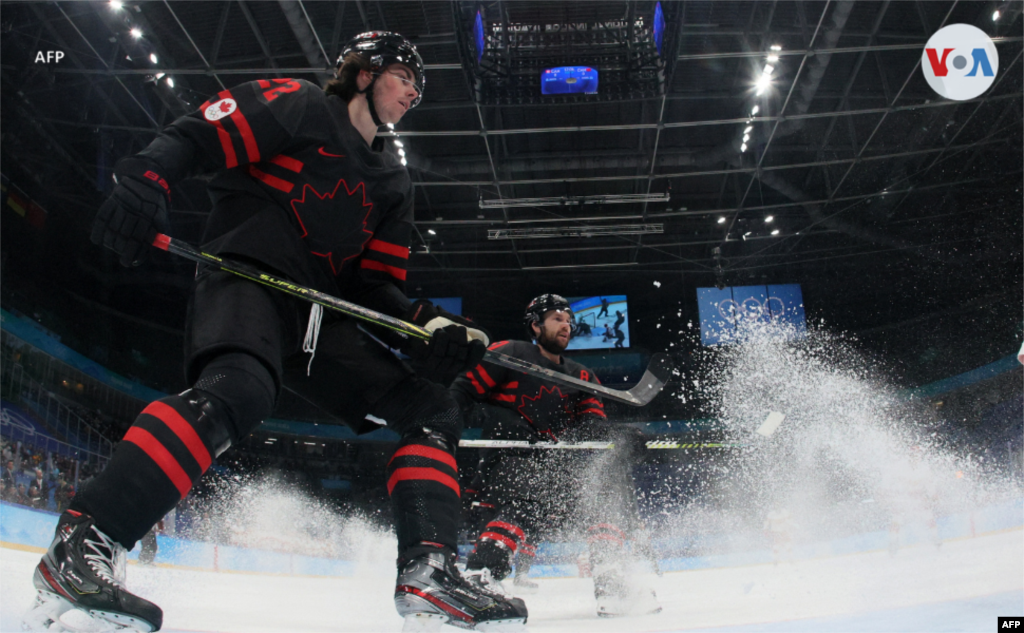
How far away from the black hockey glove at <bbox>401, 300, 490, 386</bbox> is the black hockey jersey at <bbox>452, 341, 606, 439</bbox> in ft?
4.27

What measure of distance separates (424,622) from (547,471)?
1.78 metres

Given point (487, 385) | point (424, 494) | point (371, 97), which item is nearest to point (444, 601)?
point (424, 494)

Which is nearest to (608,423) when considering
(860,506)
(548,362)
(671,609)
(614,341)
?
(548,362)

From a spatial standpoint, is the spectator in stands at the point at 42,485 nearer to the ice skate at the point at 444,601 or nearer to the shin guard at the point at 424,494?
the shin guard at the point at 424,494

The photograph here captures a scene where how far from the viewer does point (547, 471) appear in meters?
2.71

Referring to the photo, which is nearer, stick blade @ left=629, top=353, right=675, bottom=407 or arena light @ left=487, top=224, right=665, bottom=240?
stick blade @ left=629, top=353, right=675, bottom=407

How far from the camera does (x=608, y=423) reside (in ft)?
9.20

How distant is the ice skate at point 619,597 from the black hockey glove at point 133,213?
1598 mm

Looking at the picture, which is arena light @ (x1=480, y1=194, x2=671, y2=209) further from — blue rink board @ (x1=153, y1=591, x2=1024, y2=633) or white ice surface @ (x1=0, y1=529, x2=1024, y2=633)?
blue rink board @ (x1=153, y1=591, x2=1024, y2=633)

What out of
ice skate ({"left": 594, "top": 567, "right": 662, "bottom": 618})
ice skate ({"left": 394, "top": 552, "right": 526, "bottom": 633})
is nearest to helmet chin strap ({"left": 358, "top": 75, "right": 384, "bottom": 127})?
ice skate ({"left": 394, "top": 552, "right": 526, "bottom": 633})

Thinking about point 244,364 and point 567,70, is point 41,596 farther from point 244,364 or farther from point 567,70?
point 567,70

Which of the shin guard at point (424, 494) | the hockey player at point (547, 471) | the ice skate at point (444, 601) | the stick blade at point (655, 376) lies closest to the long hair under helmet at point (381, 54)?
the shin guard at point (424, 494)

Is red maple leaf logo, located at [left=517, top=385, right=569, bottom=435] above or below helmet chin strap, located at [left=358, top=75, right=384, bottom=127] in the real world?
below

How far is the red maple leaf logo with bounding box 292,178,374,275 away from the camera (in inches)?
47.1
